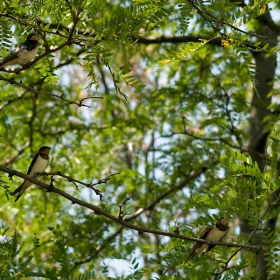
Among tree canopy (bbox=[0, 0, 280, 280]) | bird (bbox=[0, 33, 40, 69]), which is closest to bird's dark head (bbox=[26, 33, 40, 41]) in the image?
bird (bbox=[0, 33, 40, 69])

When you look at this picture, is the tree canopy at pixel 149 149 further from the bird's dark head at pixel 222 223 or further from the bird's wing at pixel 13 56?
the bird's wing at pixel 13 56

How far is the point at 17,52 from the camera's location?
3.50 meters

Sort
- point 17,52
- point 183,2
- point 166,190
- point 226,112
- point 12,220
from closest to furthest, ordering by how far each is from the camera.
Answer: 1. point 183,2
2. point 17,52
3. point 226,112
4. point 166,190
5. point 12,220

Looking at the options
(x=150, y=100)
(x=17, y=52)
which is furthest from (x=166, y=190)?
(x=17, y=52)

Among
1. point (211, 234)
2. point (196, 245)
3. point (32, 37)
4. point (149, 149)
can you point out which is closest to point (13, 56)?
point (32, 37)

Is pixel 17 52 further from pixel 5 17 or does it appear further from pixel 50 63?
pixel 5 17

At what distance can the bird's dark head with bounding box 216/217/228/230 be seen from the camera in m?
4.08

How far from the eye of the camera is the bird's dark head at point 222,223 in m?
4.08

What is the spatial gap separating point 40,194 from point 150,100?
1772 millimetres

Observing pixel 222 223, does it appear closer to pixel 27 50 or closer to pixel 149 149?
pixel 27 50

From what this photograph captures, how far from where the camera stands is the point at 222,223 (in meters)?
4.18

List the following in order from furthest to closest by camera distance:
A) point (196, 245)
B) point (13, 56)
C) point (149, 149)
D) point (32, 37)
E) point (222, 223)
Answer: point (149, 149) < point (222, 223) < point (196, 245) < point (13, 56) < point (32, 37)

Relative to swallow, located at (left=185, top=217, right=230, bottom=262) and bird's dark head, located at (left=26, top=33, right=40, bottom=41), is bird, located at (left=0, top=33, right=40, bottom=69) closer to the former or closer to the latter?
bird's dark head, located at (left=26, top=33, right=40, bottom=41)

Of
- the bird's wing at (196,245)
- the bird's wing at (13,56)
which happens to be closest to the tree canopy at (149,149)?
the bird's wing at (196,245)
